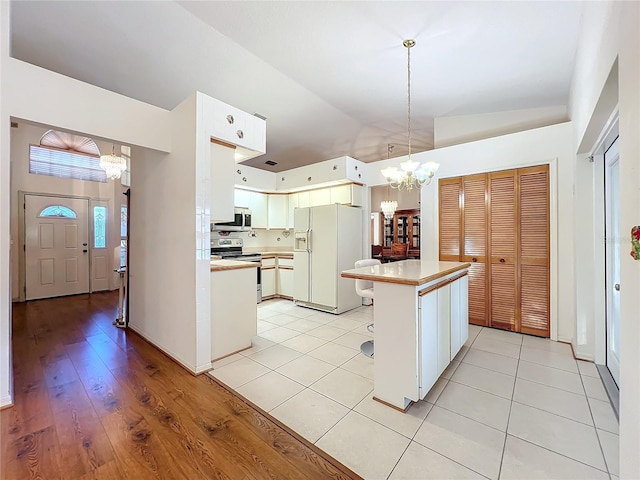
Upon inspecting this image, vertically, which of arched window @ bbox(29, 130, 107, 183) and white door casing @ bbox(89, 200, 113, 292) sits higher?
arched window @ bbox(29, 130, 107, 183)

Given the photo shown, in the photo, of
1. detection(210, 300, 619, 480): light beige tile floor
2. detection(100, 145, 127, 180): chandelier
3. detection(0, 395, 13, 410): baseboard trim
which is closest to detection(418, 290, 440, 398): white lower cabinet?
detection(210, 300, 619, 480): light beige tile floor

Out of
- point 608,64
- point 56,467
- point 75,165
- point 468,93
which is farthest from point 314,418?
point 75,165

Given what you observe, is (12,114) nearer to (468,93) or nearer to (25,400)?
(25,400)

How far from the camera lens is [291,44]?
2803mm

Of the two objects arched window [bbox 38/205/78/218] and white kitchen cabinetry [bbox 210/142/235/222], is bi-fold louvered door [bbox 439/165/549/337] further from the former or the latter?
arched window [bbox 38/205/78/218]

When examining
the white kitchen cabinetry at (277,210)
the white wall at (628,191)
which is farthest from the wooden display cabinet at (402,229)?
the white wall at (628,191)

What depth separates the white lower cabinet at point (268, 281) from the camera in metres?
5.14

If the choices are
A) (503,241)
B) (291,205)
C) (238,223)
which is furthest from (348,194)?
(503,241)

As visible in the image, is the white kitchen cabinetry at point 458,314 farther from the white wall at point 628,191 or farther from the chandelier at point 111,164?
the chandelier at point 111,164

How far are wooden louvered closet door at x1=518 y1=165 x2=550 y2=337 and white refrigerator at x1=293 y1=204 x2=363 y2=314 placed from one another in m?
2.33

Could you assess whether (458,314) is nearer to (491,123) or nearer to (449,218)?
(449,218)

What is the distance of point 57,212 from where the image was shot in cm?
546

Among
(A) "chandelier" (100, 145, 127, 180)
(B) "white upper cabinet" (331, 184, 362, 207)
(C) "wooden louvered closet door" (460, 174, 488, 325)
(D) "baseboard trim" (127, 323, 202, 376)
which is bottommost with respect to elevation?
(D) "baseboard trim" (127, 323, 202, 376)

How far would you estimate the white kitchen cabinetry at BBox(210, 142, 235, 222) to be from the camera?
2699mm
